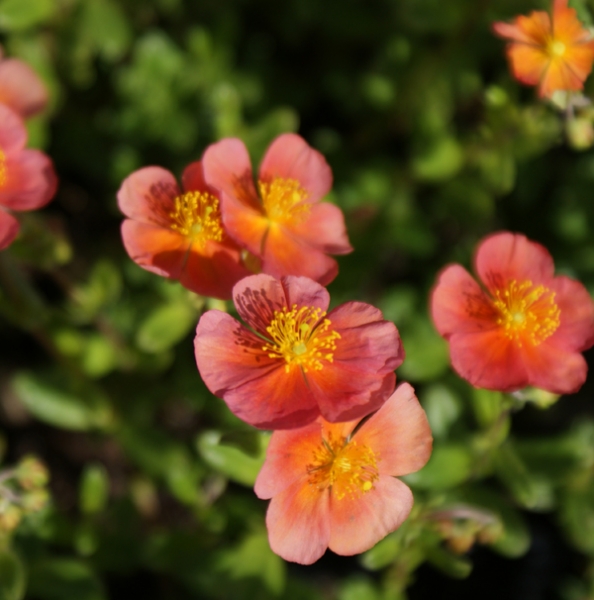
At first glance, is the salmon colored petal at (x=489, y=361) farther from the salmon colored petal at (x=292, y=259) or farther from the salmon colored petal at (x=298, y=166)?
the salmon colored petal at (x=298, y=166)

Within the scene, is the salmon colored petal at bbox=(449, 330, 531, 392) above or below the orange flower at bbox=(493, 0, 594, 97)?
below

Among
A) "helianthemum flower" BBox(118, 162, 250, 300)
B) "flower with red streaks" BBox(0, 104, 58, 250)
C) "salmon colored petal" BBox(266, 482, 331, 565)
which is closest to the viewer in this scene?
"salmon colored petal" BBox(266, 482, 331, 565)

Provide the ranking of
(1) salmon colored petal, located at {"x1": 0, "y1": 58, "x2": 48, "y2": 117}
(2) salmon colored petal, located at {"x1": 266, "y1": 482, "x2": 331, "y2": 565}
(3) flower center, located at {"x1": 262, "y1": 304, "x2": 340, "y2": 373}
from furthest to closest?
(1) salmon colored petal, located at {"x1": 0, "y1": 58, "x2": 48, "y2": 117}
(3) flower center, located at {"x1": 262, "y1": 304, "x2": 340, "y2": 373}
(2) salmon colored petal, located at {"x1": 266, "y1": 482, "x2": 331, "y2": 565}

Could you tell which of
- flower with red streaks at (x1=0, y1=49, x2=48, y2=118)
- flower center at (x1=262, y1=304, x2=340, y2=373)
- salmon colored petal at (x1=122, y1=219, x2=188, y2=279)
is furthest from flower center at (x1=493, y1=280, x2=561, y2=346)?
flower with red streaks at (x1=0, y1=49, x2=48, y2=118)

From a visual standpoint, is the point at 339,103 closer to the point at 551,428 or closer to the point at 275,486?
the point at 551,428

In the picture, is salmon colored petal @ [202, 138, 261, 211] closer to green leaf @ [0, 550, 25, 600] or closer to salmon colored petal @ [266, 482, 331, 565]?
salmon colored petal @ [266, 482, 331, 565]

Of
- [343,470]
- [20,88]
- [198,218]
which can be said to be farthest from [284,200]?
[20,88]

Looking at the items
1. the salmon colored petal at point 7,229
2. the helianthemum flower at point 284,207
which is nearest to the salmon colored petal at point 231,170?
the helianthemum flower at point 284,207
